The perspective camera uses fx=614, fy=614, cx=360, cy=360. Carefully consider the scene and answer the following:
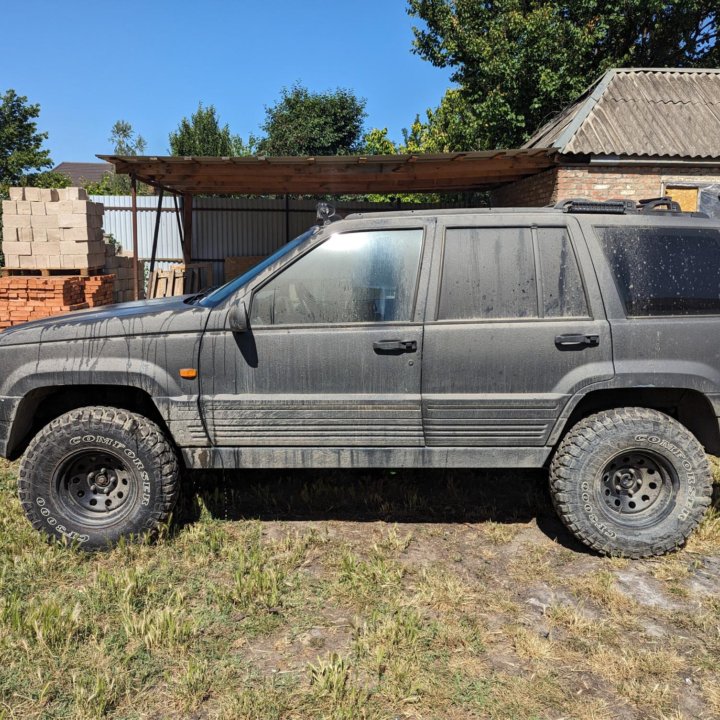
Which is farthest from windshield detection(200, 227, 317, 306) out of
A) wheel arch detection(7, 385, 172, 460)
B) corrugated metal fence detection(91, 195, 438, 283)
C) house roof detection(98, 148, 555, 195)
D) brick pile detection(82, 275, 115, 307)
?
corrugated metal fence detection(91, 195, 438, 283)

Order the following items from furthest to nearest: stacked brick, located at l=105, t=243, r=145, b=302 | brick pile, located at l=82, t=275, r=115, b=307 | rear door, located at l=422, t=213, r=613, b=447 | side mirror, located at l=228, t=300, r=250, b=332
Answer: stacked brick, located at l=105, t=243, r=145, b=302 < brick pile, located at l=82, t=275, r=115, b=307 < rear door, located at l=422, t=213, r=613, b=447 < side mirror, located at l=228, t=300, r=250, b=332

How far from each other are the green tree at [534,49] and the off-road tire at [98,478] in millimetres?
14785

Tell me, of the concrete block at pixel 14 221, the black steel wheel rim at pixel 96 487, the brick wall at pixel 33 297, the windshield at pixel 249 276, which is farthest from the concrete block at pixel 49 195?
the black steel wheel rim at pixel 96 487

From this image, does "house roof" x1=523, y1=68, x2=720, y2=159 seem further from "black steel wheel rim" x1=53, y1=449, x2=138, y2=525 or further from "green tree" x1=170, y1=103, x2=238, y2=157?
"green tree" x1=170, y1=103, x2=238, y2=157

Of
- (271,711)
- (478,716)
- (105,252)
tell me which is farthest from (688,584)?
(105,252)

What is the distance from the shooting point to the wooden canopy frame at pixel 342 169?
1002 cm

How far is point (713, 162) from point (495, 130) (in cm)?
674

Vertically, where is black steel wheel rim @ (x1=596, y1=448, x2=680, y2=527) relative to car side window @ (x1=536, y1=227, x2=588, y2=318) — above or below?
below

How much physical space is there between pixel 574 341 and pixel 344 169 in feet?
26.7

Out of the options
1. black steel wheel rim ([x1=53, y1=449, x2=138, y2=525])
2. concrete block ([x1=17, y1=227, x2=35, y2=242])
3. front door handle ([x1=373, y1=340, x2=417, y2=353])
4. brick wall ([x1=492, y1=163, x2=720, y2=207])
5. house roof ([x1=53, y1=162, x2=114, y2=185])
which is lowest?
black steel wheel rim ([x1=53, y1=449, x2=138, y2=525])

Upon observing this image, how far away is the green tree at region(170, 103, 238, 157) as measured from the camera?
31406 mm

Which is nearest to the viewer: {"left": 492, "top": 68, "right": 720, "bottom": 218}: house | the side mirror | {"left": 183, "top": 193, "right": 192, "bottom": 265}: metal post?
the side mirror

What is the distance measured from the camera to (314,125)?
2908 cm

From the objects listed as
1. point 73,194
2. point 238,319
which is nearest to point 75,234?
point 73,194
